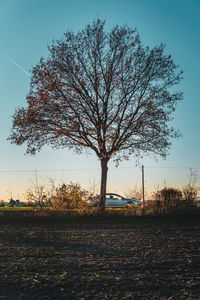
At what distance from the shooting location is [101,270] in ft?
14.1

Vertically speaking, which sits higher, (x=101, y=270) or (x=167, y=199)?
(x=167, y=199)

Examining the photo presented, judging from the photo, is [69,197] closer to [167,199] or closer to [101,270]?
[167,199]

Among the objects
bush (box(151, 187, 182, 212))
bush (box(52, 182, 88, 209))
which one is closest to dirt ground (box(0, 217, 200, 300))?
bush (box(52, 182, 88, 209))

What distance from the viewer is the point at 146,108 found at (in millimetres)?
16938

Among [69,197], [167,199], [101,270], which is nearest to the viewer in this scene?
[101,270]

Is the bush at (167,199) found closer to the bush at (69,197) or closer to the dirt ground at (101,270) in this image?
the bush at (69,197)

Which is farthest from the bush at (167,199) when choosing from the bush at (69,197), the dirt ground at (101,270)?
the dirt ground at (101,270)

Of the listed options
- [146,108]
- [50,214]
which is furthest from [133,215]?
[146,108]

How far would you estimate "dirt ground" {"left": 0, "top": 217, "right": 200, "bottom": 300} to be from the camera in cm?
335

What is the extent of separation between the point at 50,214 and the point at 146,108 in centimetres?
769

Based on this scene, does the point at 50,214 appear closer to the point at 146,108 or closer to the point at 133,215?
the point at 133,215

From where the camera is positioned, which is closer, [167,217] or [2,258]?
[2,258]

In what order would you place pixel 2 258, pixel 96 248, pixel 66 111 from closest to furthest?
1. pixel 2 258
2. pixel 96 248
3. pixel 66 111

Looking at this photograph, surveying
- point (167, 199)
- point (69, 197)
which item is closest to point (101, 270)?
point (69, 197)
